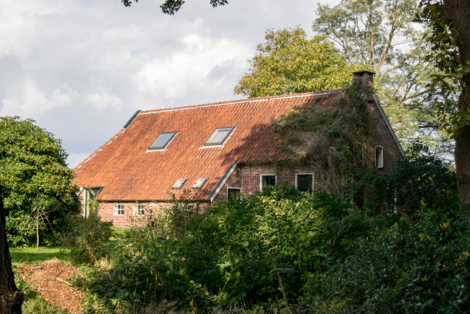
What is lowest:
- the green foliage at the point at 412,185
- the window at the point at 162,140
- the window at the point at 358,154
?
the green foliage at the point at 412,185

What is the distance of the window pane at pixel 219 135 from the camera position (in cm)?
2198

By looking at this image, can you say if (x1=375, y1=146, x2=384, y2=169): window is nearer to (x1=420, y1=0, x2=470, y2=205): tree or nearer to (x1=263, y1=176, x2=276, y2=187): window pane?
(x1=263, y1=176, x2=276, y2=187): window pane

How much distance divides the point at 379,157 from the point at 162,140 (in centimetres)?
1083

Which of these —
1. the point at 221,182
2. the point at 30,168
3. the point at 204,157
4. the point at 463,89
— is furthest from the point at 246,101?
the point at 463,89

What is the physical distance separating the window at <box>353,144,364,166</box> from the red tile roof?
330 centimetres

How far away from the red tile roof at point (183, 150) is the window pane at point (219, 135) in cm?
39

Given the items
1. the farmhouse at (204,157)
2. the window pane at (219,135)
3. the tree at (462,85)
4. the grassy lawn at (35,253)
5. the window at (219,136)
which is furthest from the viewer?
the window pane at (219,135)

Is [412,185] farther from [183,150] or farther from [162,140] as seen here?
[162,140]

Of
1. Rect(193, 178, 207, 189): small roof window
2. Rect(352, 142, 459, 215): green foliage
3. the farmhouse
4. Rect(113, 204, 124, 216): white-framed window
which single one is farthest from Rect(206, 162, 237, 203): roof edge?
Rect(113, 204, 124, 216): white-framed window

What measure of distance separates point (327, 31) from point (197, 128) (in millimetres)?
14894

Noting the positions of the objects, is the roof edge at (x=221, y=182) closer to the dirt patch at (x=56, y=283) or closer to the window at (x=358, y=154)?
the window at (x=358, y=154)

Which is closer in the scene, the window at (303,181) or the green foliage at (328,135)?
the green foliage at (328,135)

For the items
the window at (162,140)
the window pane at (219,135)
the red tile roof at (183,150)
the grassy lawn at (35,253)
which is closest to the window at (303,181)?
the red tile roof at (183,150)

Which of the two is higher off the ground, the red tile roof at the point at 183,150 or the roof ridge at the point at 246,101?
the roof ridge at the point at 246,101
